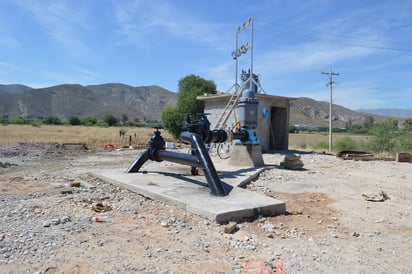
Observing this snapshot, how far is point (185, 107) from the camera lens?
25406 mm

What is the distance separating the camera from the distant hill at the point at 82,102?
100250mm

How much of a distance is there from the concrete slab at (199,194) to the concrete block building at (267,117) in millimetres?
7640

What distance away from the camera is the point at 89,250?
3.65 meters

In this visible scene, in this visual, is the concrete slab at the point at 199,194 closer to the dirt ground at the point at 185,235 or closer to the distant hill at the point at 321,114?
the dirt ground at the point at 185,235

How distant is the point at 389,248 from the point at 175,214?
2871mm

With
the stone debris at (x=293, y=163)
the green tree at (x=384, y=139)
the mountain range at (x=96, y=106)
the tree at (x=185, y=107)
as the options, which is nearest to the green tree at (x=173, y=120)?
the tree at (x=185, y=107)

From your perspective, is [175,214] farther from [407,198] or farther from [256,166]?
[256,166]

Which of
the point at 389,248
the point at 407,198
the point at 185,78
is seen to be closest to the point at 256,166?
the point at 407,198

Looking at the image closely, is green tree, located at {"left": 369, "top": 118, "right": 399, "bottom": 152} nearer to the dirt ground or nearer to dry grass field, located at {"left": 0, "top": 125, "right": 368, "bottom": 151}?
dry grass field, located at {"left": 0, "top": 125, "right": 368, "bottom": 151}

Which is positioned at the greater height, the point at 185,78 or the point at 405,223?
the point at 185,78

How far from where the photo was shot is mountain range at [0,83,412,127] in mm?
99438

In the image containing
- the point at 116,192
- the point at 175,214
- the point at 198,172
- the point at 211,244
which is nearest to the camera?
the point at 211,244

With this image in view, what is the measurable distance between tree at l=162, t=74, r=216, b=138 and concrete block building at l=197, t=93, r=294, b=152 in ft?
23.2

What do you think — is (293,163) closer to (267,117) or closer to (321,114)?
(267,117)
